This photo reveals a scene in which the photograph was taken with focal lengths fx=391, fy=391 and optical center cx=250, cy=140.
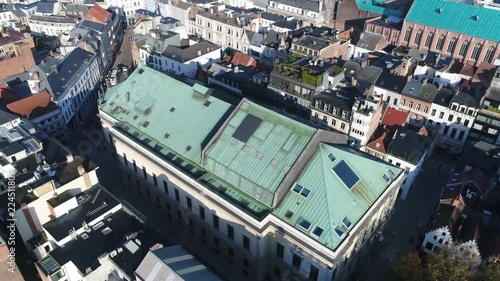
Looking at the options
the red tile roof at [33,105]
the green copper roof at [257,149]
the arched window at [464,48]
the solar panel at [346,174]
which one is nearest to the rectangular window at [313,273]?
the green copper roof at [257,149]

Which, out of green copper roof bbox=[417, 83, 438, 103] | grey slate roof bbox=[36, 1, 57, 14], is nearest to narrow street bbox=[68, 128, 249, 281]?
green copper roof bbox=[417, 83, 438, 103]

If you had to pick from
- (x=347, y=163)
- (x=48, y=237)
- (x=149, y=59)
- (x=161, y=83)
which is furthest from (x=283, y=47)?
(x=48, y=237)

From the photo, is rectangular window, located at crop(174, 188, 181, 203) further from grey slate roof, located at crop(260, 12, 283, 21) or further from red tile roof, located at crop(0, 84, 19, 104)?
grey slate roof, located at crop(260, 12, 283, 21)

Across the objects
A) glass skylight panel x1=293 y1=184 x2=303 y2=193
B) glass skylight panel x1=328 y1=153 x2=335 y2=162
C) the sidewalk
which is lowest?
the sidewalk

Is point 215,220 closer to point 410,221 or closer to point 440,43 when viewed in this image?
point 410,221

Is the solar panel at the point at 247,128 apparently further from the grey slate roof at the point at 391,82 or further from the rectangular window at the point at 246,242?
the grey slate roof at the point at 391,82

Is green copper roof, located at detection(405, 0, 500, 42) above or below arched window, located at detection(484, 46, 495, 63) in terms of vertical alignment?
above

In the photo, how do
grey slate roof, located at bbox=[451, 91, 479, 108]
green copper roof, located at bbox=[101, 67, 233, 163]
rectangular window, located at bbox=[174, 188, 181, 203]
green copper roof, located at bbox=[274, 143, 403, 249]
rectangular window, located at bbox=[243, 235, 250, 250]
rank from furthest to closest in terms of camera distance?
grey slate roof, located at bbox=[451, 91, 479, 108] < rectangular window, located at bbox=[174, 188, 181, 203] < green copper roof, located at bbox=[101, 67, 233, 163] < rectangular window, located at bbox=[243, 235, 250, 250] < green copper roof, located at bbox=[274, 143, 403, 249]
